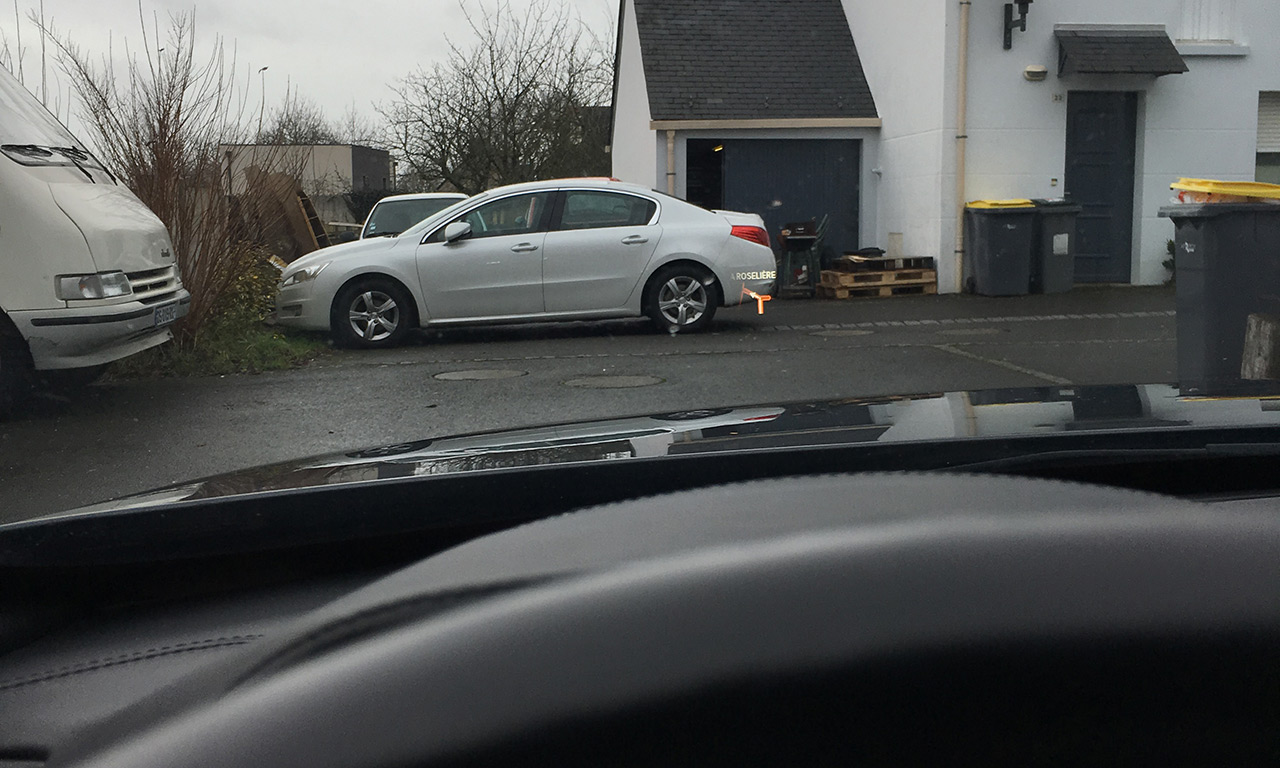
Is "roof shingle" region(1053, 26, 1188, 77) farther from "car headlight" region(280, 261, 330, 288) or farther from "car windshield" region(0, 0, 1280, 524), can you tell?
"car headlight" region(280, 261, 330, 288)

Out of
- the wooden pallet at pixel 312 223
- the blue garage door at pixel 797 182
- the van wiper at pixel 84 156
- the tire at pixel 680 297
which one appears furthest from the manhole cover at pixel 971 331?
the wooden pallet at pixel 312 223

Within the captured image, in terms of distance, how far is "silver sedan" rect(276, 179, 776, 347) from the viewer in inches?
462

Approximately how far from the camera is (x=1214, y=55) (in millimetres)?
17234

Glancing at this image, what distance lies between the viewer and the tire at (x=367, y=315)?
38.5 ft

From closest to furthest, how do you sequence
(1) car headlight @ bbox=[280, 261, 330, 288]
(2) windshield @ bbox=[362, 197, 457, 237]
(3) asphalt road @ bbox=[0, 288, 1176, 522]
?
(3) asphalt road @ bbox=[0, 288, 1176, 522], (1) car headlight @ bbox=[280, 261, 330, 288], (2) windshield @ bbox=[362, 197, 457, 237]

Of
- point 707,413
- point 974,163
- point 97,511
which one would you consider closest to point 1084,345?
point 974,163

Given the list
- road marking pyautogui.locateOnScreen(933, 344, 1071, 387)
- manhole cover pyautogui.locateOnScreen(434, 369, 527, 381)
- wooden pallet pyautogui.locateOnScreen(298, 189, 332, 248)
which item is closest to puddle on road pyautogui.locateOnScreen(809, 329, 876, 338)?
road marking pyautogui.locateOnScreen(933, 344, 1071, 387)

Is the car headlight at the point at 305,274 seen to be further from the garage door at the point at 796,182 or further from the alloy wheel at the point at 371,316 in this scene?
the garage door at the point at 796,182

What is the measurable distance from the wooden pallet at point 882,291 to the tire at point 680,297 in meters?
4.70

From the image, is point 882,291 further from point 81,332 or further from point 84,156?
point 81,332

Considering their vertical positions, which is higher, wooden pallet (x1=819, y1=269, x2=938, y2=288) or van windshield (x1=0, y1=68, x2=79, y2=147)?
van windshield (x1=0, y1=68, x2=79, y2=147)

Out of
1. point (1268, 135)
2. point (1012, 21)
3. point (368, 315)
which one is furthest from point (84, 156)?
point (1268, 135)

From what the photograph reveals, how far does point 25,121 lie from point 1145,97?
15.3m

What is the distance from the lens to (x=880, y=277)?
55.0 feet
